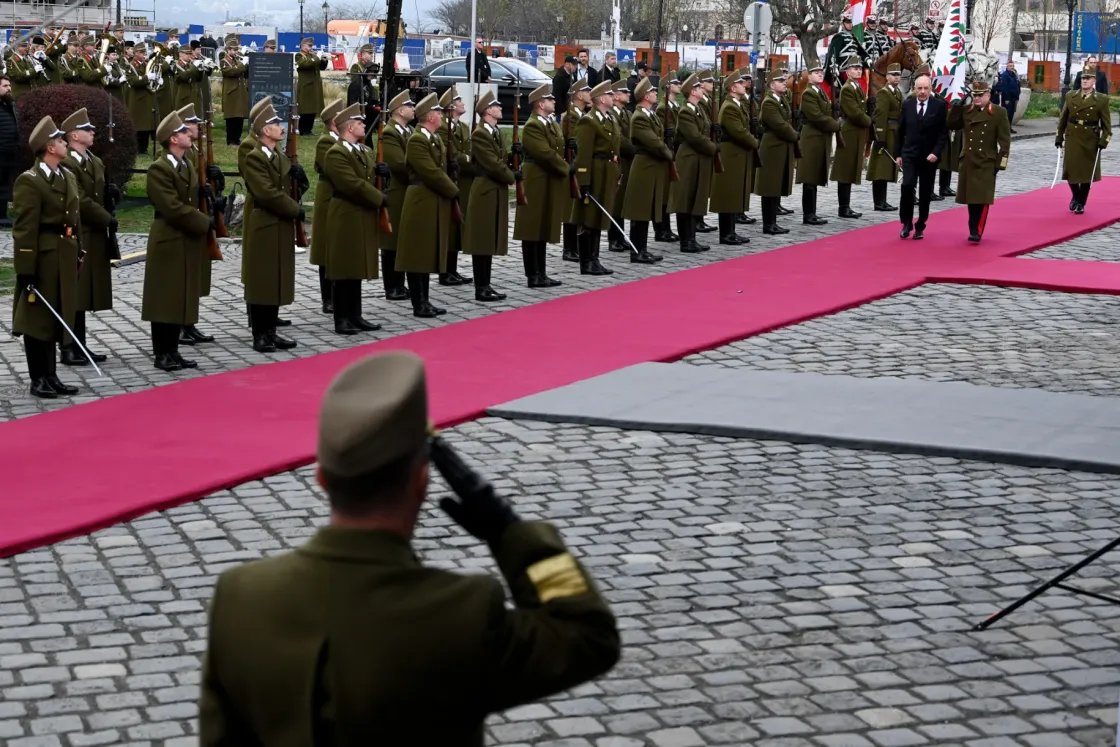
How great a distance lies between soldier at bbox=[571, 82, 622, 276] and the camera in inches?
578

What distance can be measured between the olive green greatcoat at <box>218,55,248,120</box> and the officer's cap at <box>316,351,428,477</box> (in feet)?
77.8

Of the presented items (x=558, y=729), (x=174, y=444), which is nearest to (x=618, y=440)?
(x=174, y=444)

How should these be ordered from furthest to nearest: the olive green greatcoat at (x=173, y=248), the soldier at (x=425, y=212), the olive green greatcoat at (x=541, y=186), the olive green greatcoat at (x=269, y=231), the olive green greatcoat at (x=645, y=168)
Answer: the olive green greatcoat at (x=645, y=168), the olive green greatcoat at (x=541, y=186), the soldier at (x=425, y=212), the olive green greatcoat at (x=269, y=231), the olive green greatcoat at (x=173, y=248)

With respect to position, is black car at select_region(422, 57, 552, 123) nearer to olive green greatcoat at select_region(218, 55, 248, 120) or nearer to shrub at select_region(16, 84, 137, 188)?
olive green greatcoat at select_region(218, 55, 248, 120)

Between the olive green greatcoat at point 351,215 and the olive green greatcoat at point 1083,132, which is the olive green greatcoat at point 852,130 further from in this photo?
the olive green greatcoat at point 351,215

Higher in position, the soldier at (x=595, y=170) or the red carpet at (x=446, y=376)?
the soldier at (x=595, y=170)

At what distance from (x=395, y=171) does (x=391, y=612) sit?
10.8 meters

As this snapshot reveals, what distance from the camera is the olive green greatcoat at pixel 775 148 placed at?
17.4m

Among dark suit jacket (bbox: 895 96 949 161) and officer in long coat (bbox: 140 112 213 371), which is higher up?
dark suit jacket (bbox: 895 96 949 161)

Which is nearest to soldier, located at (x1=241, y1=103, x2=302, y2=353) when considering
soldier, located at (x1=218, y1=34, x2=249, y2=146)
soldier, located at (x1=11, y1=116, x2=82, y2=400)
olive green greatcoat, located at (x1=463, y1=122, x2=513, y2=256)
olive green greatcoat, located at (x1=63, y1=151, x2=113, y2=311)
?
olive green greatcoat, located at (x1=63, y1=151, x2=113, y2=311)

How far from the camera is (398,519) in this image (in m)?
2.48

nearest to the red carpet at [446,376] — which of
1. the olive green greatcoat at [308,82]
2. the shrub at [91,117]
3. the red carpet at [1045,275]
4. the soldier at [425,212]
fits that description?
the red carpet at [1045,275]

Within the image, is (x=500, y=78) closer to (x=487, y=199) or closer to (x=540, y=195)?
(x=540, y=195)

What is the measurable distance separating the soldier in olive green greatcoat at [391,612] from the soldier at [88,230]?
8.17 m
